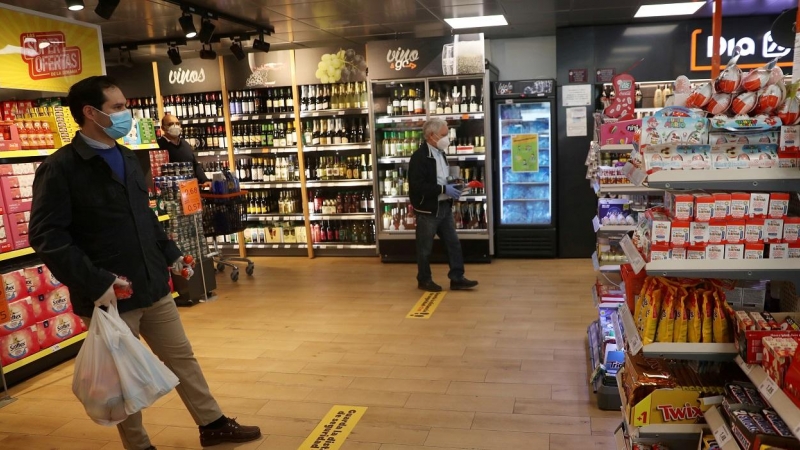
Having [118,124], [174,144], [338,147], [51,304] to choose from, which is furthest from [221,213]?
[118,124]

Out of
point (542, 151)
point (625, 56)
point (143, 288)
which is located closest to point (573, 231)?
point (542, 151)

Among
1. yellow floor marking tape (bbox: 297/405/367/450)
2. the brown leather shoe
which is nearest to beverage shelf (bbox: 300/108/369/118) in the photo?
yellow floor marking tape (bbox: 297/405/367/450)

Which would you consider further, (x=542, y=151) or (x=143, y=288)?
(x=542, y=151)

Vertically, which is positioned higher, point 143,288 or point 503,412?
point 143,288

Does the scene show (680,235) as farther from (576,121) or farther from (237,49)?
(237,49)

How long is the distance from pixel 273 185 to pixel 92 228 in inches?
229

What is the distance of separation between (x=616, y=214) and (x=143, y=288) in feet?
9.79

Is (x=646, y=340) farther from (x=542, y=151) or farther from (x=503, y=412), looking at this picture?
(x=542, y=151)

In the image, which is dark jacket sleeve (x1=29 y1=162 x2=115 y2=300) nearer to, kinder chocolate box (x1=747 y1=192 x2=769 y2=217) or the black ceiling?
kinder chocolate box (x1=747 y1=192 x2=769 y2=217)

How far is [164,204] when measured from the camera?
232 inches

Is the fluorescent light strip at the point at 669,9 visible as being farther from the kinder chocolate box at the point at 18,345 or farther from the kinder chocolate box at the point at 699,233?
the kinder chocolate box at the point at 18,345

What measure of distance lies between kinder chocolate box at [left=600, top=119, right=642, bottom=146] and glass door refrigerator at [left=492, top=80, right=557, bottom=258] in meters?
3.54

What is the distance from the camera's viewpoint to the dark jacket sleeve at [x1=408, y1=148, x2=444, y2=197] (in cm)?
602

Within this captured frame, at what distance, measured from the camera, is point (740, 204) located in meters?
2.24
